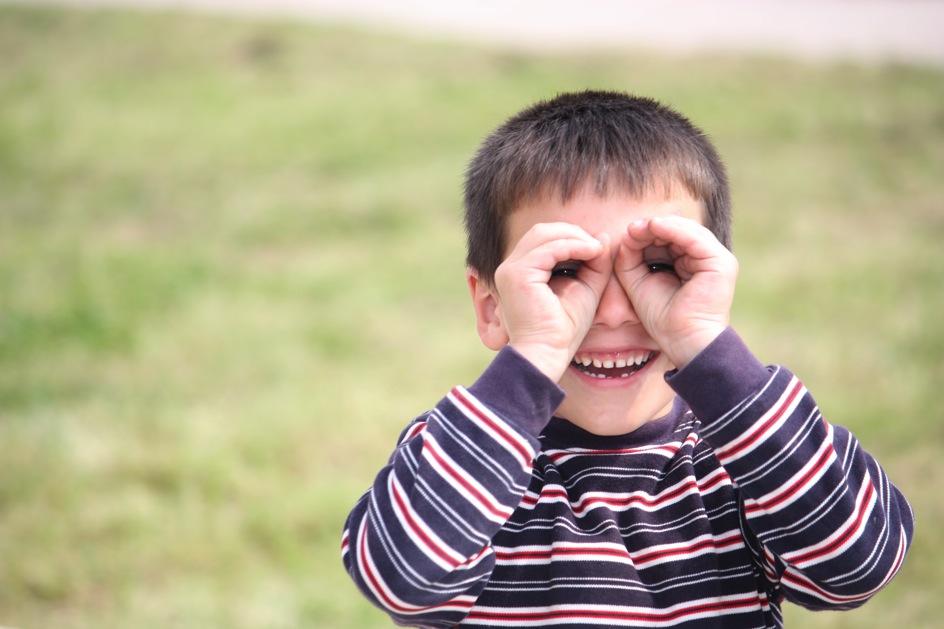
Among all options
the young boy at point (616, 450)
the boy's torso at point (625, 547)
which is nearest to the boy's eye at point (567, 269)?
the young boy at point (616, 450)

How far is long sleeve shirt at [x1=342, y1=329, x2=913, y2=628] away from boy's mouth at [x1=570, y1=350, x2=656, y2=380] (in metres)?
0.09

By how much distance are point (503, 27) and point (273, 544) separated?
7649 mm

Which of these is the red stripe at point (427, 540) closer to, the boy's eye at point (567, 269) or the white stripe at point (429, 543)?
the white stripe at point (429, 543)

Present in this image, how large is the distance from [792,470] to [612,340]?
12.1 inches

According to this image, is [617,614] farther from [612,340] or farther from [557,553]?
[612,340]

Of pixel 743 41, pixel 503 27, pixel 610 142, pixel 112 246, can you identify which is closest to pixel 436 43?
pixel 503 27

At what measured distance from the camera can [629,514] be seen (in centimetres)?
145

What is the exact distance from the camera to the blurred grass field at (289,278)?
3502 mm

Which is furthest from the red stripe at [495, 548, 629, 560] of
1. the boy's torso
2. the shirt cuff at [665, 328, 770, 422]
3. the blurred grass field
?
the blurred grass field

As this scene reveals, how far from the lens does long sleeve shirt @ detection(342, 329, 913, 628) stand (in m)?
1.30

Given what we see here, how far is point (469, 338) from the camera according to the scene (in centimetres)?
508

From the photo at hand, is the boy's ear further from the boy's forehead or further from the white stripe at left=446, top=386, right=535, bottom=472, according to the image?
the white stripe at left=446, top=386, right=535, bottom=472

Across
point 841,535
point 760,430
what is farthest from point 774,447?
point 841,535

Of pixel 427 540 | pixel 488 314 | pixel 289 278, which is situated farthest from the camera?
pixel 289 278
